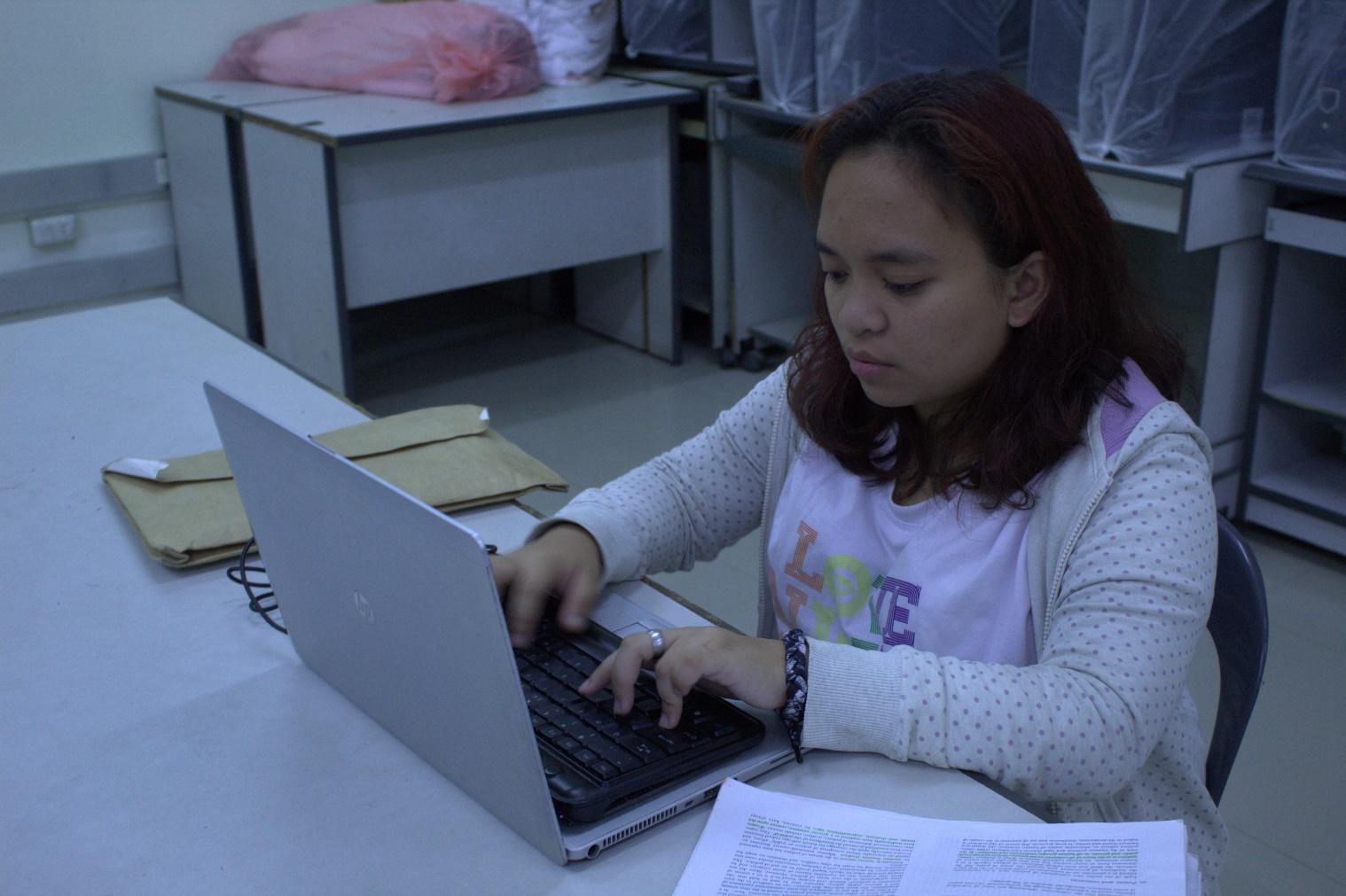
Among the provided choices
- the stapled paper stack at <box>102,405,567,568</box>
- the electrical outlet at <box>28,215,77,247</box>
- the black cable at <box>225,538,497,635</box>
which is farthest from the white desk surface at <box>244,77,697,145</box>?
the black cable at <box>225,538,497,635</box>

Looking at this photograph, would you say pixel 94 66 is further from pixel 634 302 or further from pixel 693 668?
pixel 693 668

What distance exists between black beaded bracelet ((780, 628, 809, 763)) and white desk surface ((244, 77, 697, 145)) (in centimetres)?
220

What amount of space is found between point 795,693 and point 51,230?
10.3ft

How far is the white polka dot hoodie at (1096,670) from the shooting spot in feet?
2.86

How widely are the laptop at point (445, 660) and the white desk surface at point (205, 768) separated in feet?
0.06

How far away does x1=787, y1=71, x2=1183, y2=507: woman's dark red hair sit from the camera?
954mm

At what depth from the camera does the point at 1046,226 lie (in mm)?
975

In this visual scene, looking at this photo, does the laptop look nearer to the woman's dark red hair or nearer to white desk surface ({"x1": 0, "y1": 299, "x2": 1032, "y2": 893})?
white desk surface ({"x1": 0, "y1": 299, "x2": 1032, "y2": 893})


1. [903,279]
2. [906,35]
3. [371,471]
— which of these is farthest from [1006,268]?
[906,35]

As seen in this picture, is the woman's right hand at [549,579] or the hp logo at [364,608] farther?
the woman's right hand at [549,579]

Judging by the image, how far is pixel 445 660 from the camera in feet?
2.52

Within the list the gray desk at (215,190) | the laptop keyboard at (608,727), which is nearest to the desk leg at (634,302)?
the gray desk at (215,190)

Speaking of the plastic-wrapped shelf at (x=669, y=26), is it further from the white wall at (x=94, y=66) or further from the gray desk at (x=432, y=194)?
the white wall at (x=94, y=66)

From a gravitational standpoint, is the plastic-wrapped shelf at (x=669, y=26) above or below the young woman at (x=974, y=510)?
above
